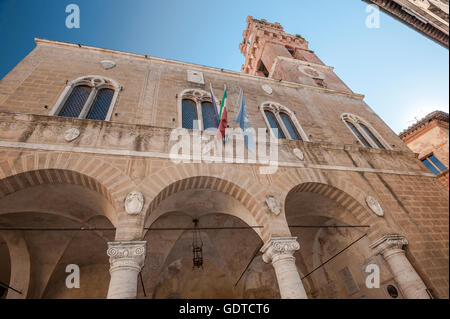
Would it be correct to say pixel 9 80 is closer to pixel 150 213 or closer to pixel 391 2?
pixel 150 213

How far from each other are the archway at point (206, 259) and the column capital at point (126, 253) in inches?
91.0

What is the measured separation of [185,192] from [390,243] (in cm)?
525

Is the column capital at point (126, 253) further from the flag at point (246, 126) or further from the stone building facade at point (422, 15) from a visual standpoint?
the stone building facade at point (422, 15)

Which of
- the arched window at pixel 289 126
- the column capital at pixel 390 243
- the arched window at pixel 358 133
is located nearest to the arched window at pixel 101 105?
the arched window at pixel 289 126

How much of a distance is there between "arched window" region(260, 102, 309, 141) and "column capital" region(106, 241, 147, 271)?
5.36m

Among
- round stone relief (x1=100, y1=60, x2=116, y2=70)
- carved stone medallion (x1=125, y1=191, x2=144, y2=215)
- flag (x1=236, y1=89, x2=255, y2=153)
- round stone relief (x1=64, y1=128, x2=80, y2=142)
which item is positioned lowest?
carved stone medallion (x1=125, y1=191, x2=144, y2=215)

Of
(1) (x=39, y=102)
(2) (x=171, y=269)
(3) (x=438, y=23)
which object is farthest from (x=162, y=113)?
(3) (x=438, y=23)

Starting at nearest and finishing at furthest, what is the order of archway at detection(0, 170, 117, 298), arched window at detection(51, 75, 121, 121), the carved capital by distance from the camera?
archway at detection(0, 170, 117, 298) < the carved capital < arched window at detection(51, 75, 121, 121)

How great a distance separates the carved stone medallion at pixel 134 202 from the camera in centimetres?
468

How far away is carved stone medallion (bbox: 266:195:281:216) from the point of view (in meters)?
5.50

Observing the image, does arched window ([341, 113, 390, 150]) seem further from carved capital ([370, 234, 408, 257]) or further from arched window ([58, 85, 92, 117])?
arched window ([58, 85, 92, 117])

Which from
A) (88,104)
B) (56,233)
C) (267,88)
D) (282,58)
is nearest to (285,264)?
(56,233)

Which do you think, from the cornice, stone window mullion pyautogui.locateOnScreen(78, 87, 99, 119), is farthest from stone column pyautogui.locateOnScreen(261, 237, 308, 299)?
the cornice

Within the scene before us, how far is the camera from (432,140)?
564 inches
